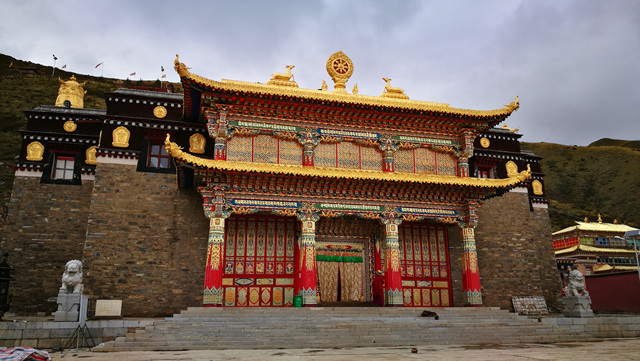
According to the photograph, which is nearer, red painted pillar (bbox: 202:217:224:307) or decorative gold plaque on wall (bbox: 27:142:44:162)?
red painted pillar (bbox: 202:217:224:307)

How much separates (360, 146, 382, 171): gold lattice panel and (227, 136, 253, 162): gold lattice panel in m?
4.93

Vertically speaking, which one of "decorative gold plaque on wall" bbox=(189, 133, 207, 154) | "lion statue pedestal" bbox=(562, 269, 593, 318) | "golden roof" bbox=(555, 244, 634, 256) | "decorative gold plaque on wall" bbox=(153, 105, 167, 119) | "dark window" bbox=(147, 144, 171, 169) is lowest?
"lion statue pedestal" bbox=(562, 269, 593, 318)

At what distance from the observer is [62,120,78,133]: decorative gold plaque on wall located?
832 inches

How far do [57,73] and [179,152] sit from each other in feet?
251

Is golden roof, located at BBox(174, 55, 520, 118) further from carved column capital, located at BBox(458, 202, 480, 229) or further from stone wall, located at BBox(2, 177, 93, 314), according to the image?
stone wall, located at BBox(2, 177, 93, 314)

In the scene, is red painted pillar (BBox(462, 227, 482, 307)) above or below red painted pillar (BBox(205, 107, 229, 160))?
below

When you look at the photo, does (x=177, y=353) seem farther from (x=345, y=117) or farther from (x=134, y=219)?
(x=345, y=117)

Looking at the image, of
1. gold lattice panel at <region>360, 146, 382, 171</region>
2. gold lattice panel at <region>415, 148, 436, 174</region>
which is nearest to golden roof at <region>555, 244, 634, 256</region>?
gold lattice panel at <region>415, 148, 436, 174</region>

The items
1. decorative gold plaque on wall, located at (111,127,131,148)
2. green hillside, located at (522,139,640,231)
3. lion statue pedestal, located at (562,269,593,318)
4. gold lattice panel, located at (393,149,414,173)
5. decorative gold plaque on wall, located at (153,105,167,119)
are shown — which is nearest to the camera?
lion statue pedestal, located at (562,269,593,318)

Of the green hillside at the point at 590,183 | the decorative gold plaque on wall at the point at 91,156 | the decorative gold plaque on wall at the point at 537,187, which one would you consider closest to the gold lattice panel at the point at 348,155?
the decorative gold plaque on wall at the point at 537,187

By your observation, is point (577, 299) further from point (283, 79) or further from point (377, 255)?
point (283, 79)

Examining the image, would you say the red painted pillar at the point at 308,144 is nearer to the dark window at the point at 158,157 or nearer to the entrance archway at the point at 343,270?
the entrance archway at the point at 343,270

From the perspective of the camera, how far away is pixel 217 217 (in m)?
16.2

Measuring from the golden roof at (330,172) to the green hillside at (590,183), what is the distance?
46.4 m
